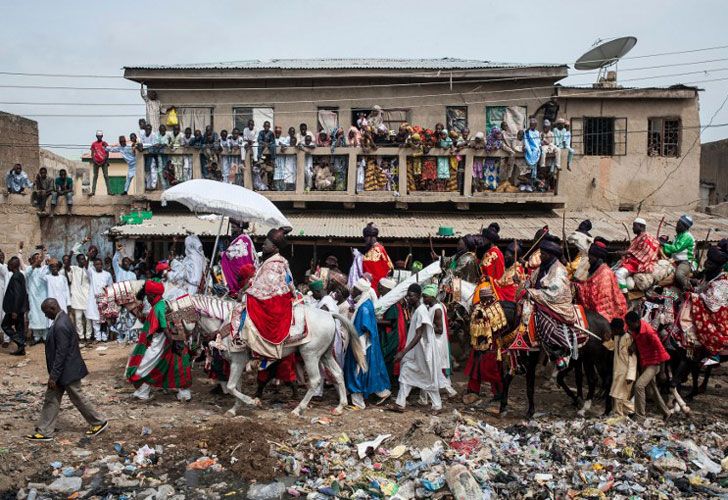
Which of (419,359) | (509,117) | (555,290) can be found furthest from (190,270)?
(509,117)

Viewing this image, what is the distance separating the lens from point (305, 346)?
9.36 metres

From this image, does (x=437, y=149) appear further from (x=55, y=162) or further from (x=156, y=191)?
(x=55, y=162)

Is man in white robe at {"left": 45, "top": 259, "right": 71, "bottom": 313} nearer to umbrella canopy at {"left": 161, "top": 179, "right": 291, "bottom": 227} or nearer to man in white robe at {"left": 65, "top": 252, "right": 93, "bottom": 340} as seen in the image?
man in white robe at {"left": 65, "top": 252, "right": 93, "bottom": 340}

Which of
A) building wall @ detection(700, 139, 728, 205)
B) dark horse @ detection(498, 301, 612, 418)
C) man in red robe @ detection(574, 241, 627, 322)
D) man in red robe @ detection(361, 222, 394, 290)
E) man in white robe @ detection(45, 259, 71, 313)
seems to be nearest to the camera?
dark horse @ detection(498, 301, 612, 418)

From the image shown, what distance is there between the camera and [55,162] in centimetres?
2680

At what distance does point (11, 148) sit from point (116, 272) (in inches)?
363

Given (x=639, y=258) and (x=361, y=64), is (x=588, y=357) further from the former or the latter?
(x=361, y=64)

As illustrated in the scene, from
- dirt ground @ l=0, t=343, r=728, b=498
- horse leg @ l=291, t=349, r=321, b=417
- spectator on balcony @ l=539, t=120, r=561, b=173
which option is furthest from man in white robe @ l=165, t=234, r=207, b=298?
spectator on balcony @ l=539, t=120, r=561, b=173

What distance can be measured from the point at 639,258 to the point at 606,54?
1096 cm

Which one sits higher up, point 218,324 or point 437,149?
point 437,149

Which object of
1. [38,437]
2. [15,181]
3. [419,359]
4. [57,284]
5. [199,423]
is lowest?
[199,423]

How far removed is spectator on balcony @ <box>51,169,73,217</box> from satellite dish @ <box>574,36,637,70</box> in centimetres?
1414

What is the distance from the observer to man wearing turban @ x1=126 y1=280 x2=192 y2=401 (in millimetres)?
9516

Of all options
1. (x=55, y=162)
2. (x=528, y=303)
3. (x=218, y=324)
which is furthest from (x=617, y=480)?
(x=55, y=162)
